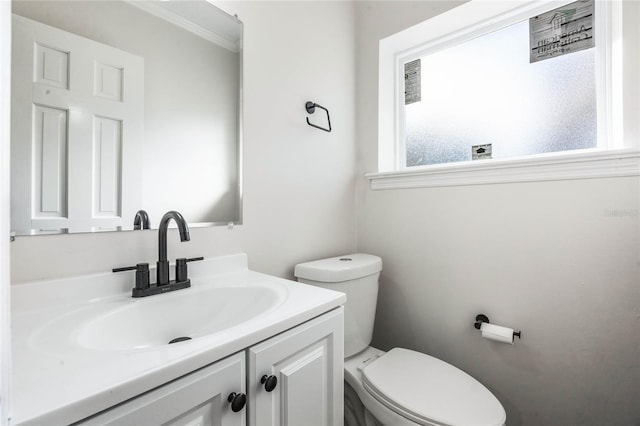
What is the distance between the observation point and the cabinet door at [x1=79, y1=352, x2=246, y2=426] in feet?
1.38

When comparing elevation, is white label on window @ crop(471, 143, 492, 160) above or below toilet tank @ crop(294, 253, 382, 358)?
above

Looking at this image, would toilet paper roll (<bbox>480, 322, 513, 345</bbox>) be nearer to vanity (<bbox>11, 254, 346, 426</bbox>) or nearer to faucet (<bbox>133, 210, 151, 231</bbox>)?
vanity (<bbox>11, 254, 346, 426</bbox>)

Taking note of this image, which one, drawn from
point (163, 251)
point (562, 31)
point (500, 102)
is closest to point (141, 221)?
point (163, 251)

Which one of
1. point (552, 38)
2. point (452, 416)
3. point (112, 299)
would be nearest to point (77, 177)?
point (112, 299)

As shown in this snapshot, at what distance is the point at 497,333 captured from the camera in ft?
3.71

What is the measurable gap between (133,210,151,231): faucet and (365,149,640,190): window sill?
1.07m

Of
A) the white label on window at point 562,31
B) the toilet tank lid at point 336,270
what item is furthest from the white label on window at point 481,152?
the toilet tank lid at point 336,270

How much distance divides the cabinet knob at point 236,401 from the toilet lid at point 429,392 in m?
0.57

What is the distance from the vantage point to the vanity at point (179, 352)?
408 mm

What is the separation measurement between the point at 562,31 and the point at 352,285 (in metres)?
1.40

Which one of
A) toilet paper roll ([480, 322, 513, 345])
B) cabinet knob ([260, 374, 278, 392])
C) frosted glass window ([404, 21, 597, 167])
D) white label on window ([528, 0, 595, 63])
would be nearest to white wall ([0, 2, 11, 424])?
cabinet knob ([260, 374, 278, 392])

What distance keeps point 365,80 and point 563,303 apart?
137 cm

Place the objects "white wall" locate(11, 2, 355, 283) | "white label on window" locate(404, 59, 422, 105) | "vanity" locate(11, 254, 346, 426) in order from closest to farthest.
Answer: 1. "vanity" locate(11, 254, 346, 426)
2. "white wall" locate(11, 2, 355, 283)
3. "white label on window" locate(404, 59, 422, 105)

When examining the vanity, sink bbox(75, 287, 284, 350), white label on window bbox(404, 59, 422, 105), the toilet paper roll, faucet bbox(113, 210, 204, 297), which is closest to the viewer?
the vanity
